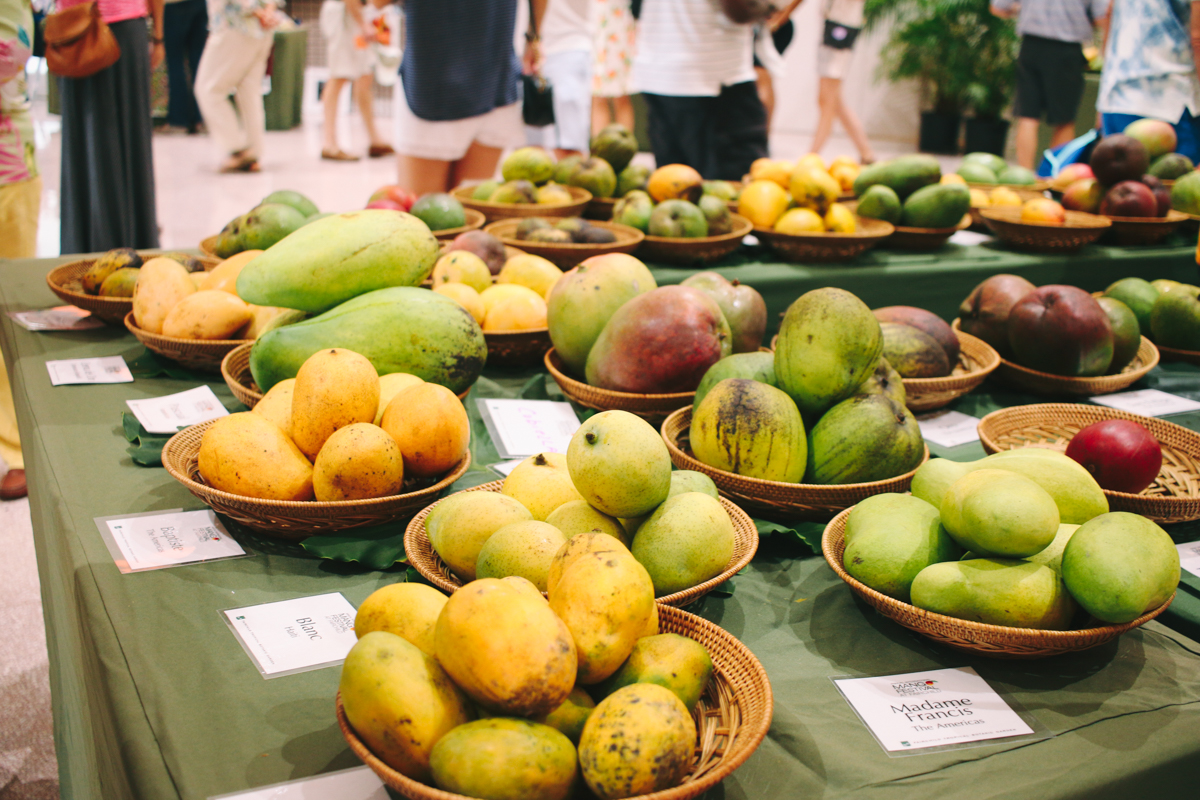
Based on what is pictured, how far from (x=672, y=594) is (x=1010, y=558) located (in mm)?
339

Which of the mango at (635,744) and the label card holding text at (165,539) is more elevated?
the mango at (635,744)

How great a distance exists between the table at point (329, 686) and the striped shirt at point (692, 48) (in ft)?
7.61

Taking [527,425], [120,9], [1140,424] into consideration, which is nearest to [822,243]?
[1140,424]

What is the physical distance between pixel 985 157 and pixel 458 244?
A: 224 cm

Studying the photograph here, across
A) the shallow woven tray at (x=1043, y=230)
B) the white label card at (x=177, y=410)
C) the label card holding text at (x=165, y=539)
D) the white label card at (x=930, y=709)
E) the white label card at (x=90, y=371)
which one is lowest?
the white label card at (x=930, y=709)

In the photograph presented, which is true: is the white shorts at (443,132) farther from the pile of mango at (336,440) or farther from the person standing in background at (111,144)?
the pile of mango at (336,440)

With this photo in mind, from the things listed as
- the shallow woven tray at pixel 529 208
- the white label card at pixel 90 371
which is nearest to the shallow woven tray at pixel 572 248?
the shallow woven tray at pixel 529 208

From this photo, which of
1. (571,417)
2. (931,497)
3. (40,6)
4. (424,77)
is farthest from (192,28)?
(931,497)

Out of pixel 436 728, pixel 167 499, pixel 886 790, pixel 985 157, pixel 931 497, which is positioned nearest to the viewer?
pixel 436 728

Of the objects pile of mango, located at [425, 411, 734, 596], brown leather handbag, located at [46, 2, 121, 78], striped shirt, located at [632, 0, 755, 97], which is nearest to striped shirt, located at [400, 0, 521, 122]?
striped shirt, located at [632, 0, 755, 97]

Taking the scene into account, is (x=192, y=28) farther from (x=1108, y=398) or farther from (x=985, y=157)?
(x=1108, y=398)

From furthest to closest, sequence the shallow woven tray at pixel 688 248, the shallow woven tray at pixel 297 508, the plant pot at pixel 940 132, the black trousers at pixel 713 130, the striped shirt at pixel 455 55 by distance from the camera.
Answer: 1. the plant pot at pixel 940 132
2. the black trousers at pixel 713 130
3. the striped shirt at pixel 455 55
4. the shallow woven tray at pixel 688 248
5. the shallow woven tray at pixel 297 508

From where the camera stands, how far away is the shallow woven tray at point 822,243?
7.01 ft

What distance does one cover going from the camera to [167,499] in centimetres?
109
